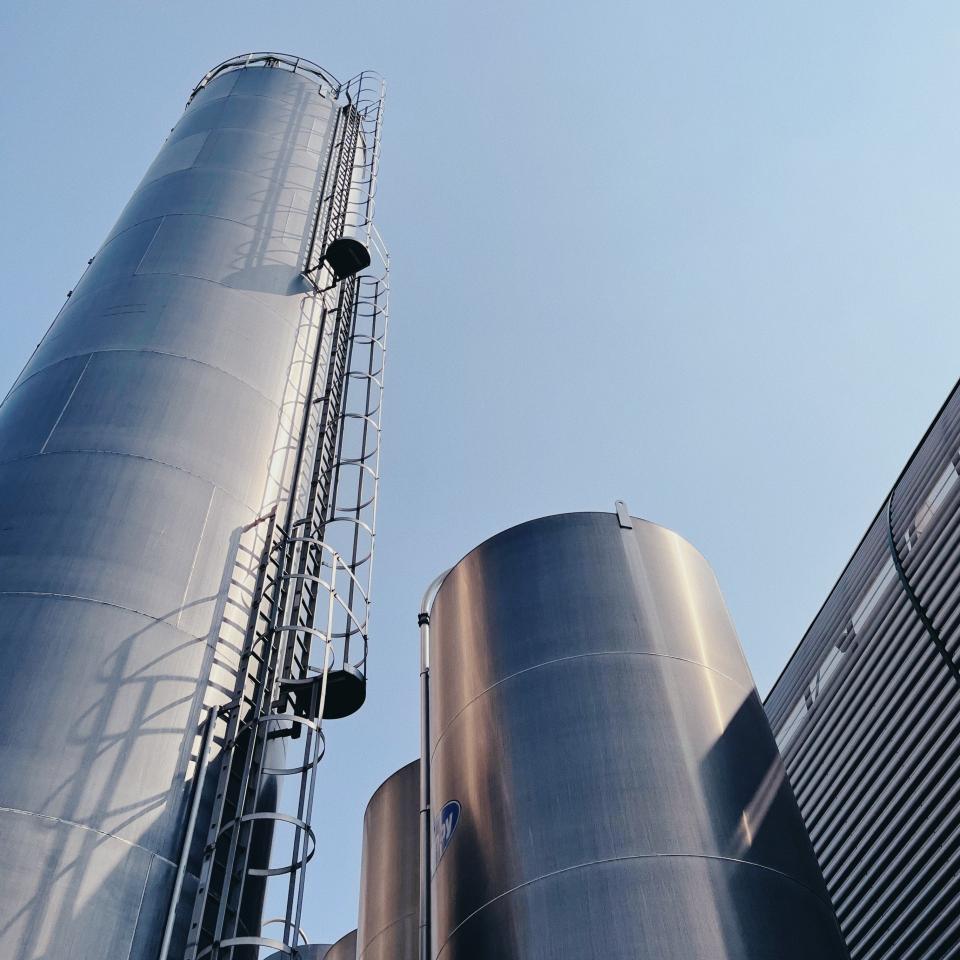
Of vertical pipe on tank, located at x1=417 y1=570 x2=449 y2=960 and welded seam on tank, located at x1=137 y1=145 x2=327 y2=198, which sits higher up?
welded seam on tank, located at x1=137 y1=145 x2=327 y2=198

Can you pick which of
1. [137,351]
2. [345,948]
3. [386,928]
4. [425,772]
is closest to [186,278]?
[137,351]

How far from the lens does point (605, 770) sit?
8.55 meters

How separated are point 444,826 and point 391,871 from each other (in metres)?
5.47

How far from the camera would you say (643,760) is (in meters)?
8.62

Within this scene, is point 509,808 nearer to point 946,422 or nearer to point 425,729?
point 425,729

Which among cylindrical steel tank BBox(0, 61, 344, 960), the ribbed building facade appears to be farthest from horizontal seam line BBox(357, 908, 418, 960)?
the ribbed building facade

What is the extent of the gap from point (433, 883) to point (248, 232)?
794cm

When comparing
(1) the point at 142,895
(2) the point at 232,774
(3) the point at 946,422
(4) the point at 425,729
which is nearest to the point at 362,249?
(4) the point at 425,729

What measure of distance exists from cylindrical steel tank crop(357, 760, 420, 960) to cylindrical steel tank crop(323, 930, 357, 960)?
4.35 meters

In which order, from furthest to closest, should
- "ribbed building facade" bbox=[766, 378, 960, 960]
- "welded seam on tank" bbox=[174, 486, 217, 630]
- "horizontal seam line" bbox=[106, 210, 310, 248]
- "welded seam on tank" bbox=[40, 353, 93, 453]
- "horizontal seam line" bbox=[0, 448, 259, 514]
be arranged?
"ribbed building facade" bbox=[766, 378, 960, 960] → "horizontal seam line" bbox=[106, 210, 310, 248] → "welded seam on tank" bbox=[40, 353, 93, 453] → "horizontal seam line" bbox=[0, 448, 259, 514] → "welded seam on tank" bbox=[174, 486, 217, 630]

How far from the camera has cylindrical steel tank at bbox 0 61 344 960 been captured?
21.8 feet

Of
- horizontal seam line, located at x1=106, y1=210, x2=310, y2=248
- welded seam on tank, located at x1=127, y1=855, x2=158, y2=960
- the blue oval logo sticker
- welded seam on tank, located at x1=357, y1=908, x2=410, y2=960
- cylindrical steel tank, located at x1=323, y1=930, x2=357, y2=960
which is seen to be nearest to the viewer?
welded seam on tank, located at x1=127, y1=855, x2=158, y2=960

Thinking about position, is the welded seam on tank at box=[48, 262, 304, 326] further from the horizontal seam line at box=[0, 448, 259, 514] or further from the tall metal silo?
the horizontal seam line at box=[0, 448, 259, 514]

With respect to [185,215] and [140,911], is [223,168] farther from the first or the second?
[140,911]
